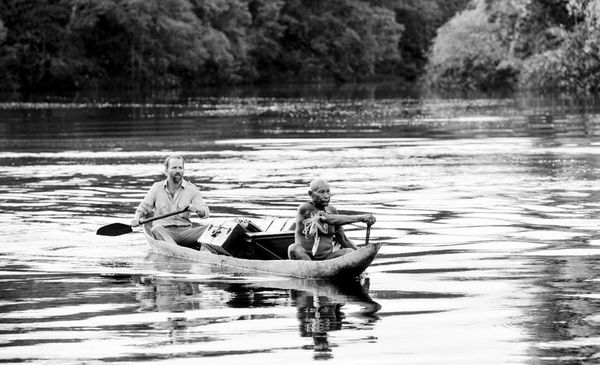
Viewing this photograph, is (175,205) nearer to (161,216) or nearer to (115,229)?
(161,216)

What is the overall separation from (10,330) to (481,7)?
226 ft

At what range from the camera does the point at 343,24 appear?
381 feet

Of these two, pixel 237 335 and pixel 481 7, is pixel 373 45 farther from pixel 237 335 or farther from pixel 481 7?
pixel 237 335

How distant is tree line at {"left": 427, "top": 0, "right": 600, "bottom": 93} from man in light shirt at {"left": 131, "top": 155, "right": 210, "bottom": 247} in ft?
122

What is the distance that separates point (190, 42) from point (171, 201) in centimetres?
7326

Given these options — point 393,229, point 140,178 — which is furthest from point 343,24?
point 393,229

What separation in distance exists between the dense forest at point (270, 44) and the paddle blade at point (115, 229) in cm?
3839

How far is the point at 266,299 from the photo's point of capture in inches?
586

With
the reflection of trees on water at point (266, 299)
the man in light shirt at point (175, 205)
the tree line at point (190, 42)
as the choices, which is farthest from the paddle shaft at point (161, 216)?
the tree line at point (190, 42)

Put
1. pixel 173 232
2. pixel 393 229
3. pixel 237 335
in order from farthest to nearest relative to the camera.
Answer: pixel 393 229, pixel 173 232, pixel 237 335

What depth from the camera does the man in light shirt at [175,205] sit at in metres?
18.5

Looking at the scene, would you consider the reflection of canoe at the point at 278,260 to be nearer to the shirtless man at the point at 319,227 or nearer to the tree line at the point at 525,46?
the shirtless man at the point at 319,227

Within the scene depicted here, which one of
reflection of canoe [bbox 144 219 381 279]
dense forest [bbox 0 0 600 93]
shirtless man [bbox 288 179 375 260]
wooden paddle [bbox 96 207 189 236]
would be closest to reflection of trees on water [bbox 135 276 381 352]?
reflection of canoe [bbox 144 219 381 279]

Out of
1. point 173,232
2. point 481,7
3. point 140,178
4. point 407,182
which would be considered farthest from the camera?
point 481,7
